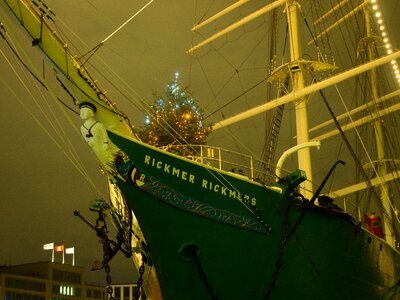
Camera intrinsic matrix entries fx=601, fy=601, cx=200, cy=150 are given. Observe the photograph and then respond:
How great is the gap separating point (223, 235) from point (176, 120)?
16.4ft

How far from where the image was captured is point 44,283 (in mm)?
69375

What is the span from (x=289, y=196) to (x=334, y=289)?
2.12 m

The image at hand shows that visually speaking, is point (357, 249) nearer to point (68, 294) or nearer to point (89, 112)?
point (89, 112)

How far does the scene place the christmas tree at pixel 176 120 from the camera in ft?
46.4

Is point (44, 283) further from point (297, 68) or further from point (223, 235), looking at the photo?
point (223, 235)

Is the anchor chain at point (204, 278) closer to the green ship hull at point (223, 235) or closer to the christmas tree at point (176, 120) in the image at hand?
the green ship hull at point (223, 235)

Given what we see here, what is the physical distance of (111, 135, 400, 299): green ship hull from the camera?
9555 millimetres

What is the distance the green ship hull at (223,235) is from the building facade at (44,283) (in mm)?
58321

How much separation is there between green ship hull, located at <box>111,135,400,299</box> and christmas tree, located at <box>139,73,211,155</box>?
4.20m

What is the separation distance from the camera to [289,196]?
10609 mm

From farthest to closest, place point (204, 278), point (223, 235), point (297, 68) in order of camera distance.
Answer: point (297, 68) < point (223, 235) < point (204, 278)

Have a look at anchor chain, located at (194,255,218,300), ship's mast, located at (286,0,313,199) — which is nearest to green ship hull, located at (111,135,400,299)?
anchor chain, located at (194,255,218,300)

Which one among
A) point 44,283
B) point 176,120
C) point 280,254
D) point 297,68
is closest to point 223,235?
point 280,254

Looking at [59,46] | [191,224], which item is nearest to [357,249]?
[191,224]
